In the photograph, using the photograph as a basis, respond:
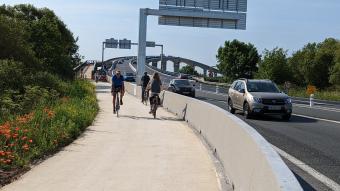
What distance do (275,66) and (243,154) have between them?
6129 centimetres

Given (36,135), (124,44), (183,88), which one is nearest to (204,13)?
(183,88)

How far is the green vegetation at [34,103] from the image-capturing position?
1022 centimetres

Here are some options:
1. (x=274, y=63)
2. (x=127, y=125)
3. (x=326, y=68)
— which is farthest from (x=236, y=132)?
(x=326, y=68)

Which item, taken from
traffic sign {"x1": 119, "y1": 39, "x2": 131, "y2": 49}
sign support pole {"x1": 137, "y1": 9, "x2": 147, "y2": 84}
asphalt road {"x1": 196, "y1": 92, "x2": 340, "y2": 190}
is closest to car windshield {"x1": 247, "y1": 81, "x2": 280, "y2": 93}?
asphalt road {"x1": 196, "y1": 92, "x2": 340, "y2": 190}

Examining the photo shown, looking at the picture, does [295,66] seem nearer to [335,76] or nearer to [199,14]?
[335,76]

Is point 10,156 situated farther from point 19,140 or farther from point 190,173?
point 190,173

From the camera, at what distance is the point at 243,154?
7461mm

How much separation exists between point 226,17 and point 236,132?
143 ft

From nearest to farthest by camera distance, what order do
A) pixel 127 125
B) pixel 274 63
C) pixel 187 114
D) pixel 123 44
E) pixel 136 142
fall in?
pixel 136 142
pixel 127 125
pixel 187 114
pixel 274 63
pixel 123 44

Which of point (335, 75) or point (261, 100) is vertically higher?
point (335, 75)

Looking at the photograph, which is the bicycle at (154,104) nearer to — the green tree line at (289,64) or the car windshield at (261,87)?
the car windshield at (261,87)

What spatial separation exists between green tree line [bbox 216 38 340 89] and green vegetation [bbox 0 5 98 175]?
3095 centimetres

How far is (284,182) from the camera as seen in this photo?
14.8 ft

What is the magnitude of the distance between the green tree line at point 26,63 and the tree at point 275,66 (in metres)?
27.0
